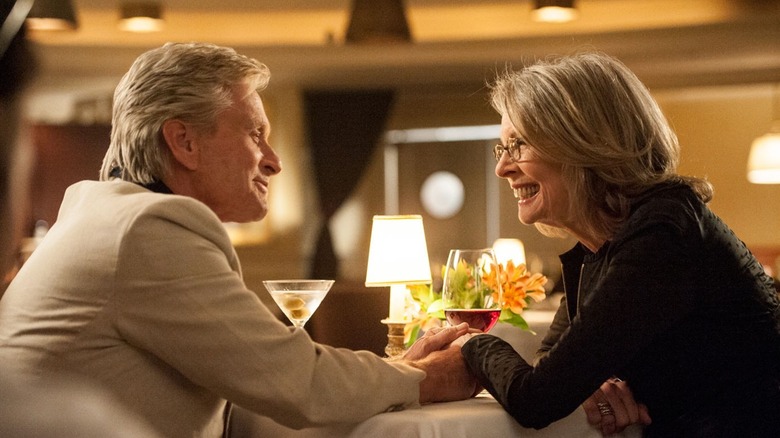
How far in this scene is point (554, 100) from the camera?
182 cm

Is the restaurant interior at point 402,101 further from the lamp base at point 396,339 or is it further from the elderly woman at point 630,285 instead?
the elderly woman at point 630,285

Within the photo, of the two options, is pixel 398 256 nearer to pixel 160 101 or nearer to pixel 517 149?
pixel 517 149

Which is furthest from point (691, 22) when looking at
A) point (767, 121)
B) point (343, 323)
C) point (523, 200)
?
point (523, 200)

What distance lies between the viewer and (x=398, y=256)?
102 inches

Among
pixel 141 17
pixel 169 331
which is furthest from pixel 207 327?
pixel 141 17

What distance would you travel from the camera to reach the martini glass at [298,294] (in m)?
2.08

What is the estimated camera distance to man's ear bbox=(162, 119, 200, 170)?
1.83m

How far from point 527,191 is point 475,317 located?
0.29 metres

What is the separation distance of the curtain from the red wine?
24.7ft

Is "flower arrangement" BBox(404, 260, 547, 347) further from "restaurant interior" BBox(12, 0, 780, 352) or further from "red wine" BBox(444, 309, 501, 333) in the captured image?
"restaurant interior" BBox(12, 0, 780, 352)

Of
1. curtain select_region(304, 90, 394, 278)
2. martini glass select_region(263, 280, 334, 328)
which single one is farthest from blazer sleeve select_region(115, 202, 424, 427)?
curtain select_region(304, 90, 394, 278)

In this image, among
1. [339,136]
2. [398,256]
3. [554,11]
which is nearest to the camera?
[398,256]

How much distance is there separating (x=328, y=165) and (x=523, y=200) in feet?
25.1

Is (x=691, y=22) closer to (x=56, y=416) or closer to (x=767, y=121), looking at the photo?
(x=767, y=121)
